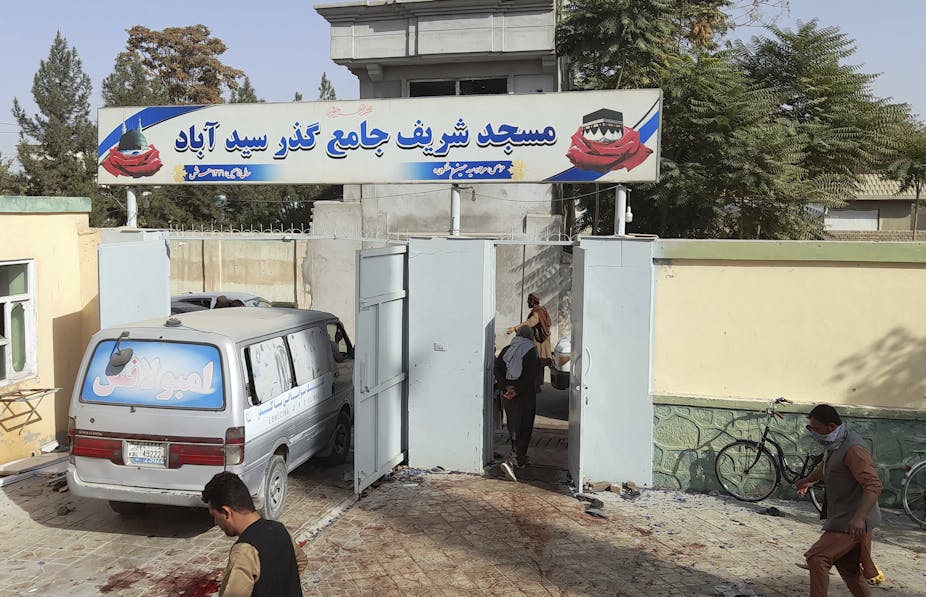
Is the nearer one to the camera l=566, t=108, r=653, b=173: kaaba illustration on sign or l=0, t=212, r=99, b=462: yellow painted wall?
l=566, t=108, r=653, b=173: kaaba illustration on sign

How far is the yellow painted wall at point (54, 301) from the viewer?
31.0 feet

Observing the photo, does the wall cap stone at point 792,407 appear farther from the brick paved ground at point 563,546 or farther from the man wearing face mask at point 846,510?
the man wearing face mask at point 846,510

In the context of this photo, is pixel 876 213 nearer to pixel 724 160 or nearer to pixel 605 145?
pixel 724 160

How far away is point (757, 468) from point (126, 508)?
254 inches

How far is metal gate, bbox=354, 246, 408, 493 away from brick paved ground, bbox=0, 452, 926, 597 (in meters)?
0.43

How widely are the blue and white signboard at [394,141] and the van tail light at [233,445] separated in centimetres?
361

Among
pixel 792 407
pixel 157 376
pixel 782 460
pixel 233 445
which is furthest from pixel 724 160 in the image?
pixel 157 376

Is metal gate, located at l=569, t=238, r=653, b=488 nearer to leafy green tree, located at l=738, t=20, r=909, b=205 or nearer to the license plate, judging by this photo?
the license plate

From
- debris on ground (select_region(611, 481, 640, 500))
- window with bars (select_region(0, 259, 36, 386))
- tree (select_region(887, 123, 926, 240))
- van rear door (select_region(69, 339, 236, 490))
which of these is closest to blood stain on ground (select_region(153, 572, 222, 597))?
van rear door (select_region(69, 339, 236, 490))

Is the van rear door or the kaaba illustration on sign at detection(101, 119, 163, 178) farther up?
the kaaba illustration on sign at detection(101, 119, 163, 178)

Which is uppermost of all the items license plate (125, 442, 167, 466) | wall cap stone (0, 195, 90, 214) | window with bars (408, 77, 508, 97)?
window with bars (408, 77, 508, 97)

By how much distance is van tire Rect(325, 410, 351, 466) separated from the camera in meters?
9.30

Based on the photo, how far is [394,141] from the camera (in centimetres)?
912

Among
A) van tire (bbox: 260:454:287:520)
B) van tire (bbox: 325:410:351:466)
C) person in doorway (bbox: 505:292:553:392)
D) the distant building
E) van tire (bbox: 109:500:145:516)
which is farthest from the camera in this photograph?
the distant building
